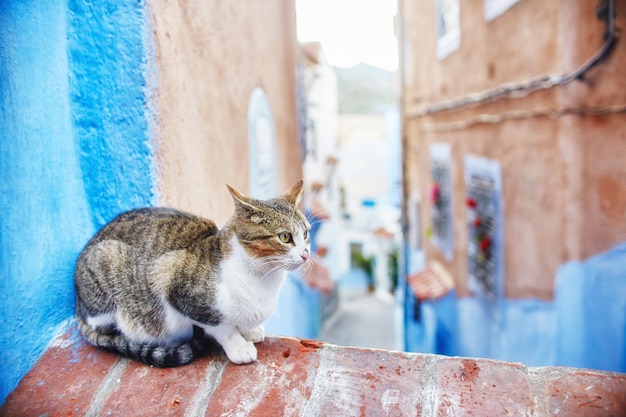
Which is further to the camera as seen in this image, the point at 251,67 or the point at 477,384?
the point at 251,67

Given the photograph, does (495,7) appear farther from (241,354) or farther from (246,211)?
(241,354)

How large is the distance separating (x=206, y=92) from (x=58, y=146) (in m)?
0.94

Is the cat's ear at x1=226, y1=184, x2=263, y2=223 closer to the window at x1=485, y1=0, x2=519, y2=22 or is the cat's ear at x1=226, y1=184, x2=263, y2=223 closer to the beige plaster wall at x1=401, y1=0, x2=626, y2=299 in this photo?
the beige plaster wall at x1=401, y1=0, x2=626, y2=299

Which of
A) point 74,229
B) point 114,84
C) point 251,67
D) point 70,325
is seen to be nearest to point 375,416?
point 70,325

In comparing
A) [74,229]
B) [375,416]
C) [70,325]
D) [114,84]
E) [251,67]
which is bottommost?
[375,416]

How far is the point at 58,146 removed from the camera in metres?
1.68

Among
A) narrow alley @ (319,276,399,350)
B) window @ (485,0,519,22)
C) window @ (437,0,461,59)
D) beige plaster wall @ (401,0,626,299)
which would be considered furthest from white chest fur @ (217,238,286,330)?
narrow alley @ (319,276,399,350)

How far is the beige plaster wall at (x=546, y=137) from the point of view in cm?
315

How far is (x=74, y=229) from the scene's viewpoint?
1.75 m

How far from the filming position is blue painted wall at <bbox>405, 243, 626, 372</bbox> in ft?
10.4

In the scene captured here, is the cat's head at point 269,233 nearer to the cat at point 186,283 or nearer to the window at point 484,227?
the cat at point 186,283

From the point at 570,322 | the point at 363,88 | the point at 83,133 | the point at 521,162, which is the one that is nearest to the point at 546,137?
the point at 521,162

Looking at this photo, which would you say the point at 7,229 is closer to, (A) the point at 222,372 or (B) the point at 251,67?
(A) the point at 222,372

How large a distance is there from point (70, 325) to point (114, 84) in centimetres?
92
